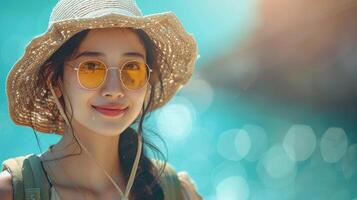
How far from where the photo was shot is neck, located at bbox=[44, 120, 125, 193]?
2.52 meters

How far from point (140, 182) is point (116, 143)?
193 millimetres

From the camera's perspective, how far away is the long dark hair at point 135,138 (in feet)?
8.13

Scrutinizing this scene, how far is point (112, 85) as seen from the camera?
2396mm

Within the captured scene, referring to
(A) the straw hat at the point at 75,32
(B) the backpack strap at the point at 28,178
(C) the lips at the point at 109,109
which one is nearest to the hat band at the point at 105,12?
(A) the straw hat at the point at 75,32

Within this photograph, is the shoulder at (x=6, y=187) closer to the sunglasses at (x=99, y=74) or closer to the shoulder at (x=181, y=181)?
the sunglasses at (x=99, y=74)

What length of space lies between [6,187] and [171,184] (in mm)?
722

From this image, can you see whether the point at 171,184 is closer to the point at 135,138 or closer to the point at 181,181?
the point at 181,181

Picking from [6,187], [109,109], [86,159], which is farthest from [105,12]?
[6,187]

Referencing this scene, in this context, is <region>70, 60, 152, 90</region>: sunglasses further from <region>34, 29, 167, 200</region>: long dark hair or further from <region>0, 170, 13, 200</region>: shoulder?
<region>0, 170, 13, 200</region>: shoulder

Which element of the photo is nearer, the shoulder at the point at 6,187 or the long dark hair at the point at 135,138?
the shoulder at the point at 6,187

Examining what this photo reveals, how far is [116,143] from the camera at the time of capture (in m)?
2.68

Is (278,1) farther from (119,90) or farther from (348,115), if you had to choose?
(119,90)

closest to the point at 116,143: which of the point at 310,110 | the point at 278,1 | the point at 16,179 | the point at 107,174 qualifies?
the point at 107,174

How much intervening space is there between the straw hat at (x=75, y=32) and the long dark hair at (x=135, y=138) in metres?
0.04
